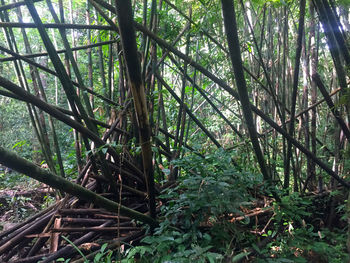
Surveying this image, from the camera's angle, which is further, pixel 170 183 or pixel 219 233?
pixel 170 183

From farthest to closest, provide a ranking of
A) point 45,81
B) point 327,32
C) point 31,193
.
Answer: point 45,81 < point 31,193 < point 327,32

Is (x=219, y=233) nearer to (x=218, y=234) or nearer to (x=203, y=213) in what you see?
(x=218, y=234)

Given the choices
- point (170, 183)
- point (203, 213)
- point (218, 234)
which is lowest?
point (218, 234)

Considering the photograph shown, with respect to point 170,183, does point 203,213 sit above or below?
below

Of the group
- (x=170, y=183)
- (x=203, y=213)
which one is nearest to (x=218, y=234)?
(x=203, y=213)

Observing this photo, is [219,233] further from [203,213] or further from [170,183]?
[170,183]

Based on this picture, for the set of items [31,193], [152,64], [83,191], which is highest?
[152,64]

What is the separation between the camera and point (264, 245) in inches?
73.1

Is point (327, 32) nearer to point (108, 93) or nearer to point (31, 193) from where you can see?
point (108, 93)

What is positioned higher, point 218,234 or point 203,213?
point 203,213

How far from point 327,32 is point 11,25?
7.13 ft

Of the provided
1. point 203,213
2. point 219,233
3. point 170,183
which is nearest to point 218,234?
point 219,233

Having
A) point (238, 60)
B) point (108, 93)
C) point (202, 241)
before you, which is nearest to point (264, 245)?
point (202, 241)

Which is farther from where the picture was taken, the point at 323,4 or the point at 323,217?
the point at 323,217
